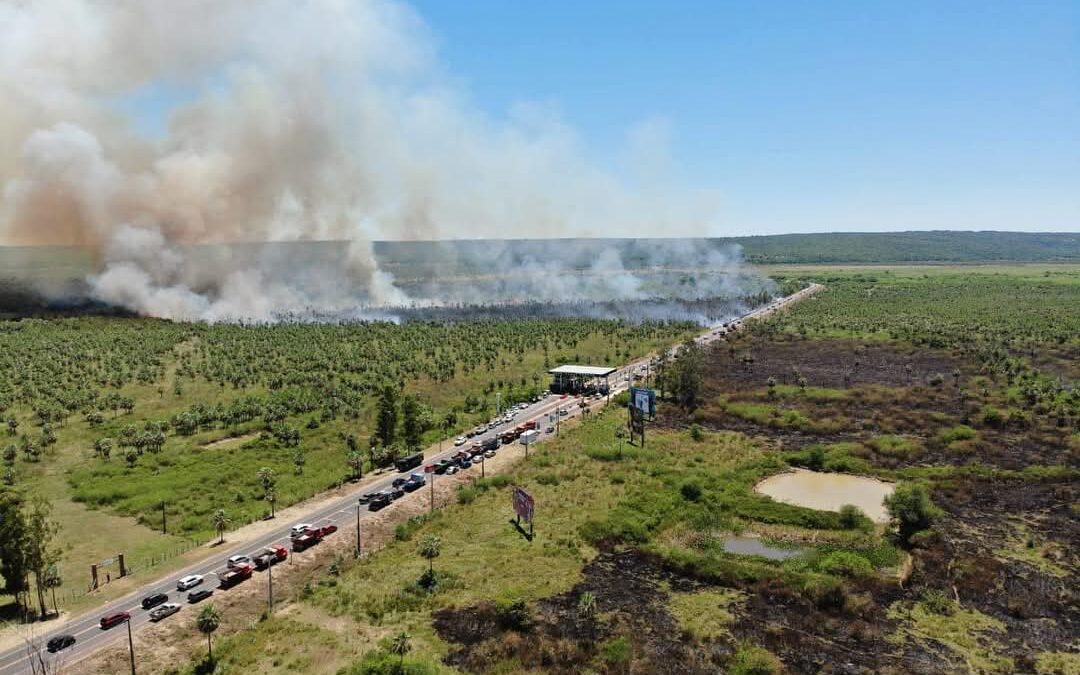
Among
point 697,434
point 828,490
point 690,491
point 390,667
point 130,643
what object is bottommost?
point 828,490

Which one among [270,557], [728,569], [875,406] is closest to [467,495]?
[270,557]

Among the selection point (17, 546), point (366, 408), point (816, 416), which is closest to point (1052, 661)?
point (816, 416)

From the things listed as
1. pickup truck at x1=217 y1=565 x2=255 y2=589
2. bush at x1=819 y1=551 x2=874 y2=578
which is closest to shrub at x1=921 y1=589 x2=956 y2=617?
bush at x1=819 y1=551 x2=874 y2=578

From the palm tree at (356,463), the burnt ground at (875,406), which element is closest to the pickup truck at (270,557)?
the palm tree at (356,463)

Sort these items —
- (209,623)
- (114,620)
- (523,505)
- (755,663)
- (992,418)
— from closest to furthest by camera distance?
(755,663) < (209,623) < (114,620) < (523,505) < (992,418)

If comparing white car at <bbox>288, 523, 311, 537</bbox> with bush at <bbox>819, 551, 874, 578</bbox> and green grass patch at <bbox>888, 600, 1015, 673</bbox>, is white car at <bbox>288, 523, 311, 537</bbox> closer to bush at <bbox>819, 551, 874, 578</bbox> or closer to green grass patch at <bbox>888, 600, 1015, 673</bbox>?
bush at <bbox>819, 551, 874, 578</bbox>

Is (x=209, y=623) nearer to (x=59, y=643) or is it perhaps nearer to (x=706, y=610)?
(x=59, y=643)

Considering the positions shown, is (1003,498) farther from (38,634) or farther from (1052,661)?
(38,634)

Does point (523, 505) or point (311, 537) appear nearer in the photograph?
point (311, 537)
